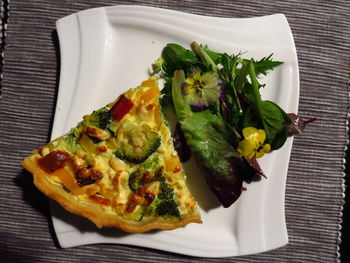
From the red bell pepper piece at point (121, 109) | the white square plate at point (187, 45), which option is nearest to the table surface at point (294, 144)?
the white square plate at point (187, 45)

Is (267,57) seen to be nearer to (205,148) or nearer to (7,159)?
(205,148)

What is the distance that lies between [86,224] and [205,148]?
98 cm

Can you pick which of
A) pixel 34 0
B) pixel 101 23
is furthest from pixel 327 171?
pixel 34 0

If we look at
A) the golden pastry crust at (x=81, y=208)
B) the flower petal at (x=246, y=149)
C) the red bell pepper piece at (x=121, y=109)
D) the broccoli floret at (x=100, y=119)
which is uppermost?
the red bell pepper piece at (x=121, y=109)

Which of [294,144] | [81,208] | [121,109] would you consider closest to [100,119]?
[121,109]

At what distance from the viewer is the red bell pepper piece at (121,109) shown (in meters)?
2.38

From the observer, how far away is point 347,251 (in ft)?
9.84

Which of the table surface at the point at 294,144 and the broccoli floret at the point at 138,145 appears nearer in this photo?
the broccoli floret at the point at 138,145

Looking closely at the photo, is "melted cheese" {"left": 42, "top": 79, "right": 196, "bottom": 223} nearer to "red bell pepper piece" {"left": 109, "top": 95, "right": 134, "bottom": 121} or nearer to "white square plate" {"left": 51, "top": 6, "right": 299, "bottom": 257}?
"red bell pepper piece" {"left": 109, "top": 95, "right": 134, "bottom": 121}

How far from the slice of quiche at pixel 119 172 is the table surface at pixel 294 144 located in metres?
0.56

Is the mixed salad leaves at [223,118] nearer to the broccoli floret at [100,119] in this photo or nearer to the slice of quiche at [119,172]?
the slice of quiche at [119,172]

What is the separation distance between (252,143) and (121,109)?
2.88ft

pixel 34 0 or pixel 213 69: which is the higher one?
pixel 34 0

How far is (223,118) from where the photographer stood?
2.64m
